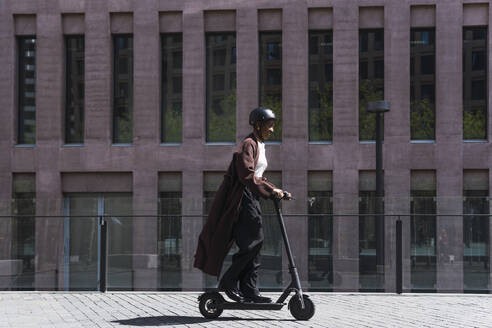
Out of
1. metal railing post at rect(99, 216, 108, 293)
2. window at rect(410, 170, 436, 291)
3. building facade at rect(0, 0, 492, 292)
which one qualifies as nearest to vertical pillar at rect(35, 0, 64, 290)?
building facade at rect(0, 0, 492, 292)

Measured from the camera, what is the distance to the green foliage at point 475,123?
2114cm

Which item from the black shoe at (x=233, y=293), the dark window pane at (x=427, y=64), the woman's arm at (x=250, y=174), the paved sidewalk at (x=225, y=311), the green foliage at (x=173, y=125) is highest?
the dark window pane at (x=427, y=64)

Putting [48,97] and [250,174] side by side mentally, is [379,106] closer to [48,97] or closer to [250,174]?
[250,174]

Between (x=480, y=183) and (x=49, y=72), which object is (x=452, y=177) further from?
(x=49, y=72)

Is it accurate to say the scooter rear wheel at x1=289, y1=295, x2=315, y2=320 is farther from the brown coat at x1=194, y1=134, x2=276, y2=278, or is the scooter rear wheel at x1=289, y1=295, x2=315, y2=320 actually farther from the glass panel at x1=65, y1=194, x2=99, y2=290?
the glass panel at x1=65, y1=194, x2=99, y2=290

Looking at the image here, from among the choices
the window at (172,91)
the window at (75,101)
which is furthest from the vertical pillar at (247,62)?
the window at (75,101)

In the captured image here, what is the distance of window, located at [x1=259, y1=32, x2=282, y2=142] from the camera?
2164 cm

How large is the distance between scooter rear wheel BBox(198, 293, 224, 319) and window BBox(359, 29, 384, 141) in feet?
46.2

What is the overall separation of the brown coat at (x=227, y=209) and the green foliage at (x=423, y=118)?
46.9 ft

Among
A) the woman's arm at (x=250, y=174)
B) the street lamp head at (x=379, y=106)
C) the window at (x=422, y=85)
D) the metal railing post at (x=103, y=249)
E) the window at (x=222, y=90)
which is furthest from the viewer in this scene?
the window at (x=222, y=90)

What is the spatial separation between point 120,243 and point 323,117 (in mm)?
10427

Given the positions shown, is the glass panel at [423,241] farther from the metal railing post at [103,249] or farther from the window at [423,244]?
the metal railing post at [103,249]

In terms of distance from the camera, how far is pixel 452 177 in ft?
68.5

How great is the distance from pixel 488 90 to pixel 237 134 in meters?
7.40
